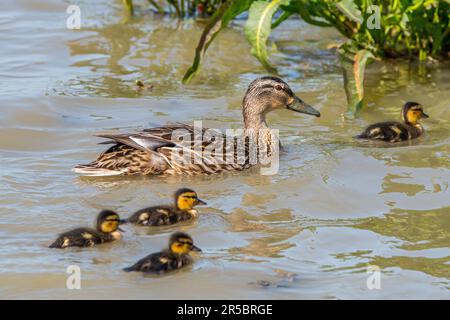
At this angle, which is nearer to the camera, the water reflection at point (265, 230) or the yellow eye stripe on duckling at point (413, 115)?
the water reflection at point (265, 230)

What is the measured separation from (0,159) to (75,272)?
230 centimetres

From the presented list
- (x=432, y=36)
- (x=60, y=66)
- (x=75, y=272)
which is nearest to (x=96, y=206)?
(x=75, y=272)

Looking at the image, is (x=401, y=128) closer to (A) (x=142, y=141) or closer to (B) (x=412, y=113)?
(B) (x=412, y=113)

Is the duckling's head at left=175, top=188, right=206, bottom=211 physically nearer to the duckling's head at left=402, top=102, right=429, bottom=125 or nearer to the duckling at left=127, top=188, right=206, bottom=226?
the duckling at left=127, top=188, right=206, bottom=226

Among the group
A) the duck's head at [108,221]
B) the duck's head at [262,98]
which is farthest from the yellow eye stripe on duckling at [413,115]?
the duck's head at [108,221]

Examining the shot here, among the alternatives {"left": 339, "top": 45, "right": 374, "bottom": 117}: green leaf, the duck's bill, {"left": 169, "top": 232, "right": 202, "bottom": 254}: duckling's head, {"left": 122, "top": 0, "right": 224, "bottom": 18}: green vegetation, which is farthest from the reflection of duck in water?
{"left": 122, "top": 0, "right": 224, "bottom": 18}: green vegetation

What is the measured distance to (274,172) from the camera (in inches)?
293

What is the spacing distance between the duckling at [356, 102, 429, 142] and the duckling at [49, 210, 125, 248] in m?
2.63

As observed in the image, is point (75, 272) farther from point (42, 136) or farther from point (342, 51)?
point (342, 51)

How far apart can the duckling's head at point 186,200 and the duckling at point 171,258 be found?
25.2 inches

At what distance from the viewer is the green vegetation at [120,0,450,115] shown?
8.43 metres

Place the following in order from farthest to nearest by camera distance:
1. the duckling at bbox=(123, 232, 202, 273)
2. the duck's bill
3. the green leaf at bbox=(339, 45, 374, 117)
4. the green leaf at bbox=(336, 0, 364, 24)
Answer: the green leaf at bbox=(336, 0, 364, 24) < the green leaf at bbox=(339, 45, 374, 117) < the duck's bill < the duckling at bbox=(123, 232, 202, 273)

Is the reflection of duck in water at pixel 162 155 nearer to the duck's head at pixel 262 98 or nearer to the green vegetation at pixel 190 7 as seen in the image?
the duck's head at pixel 262 98

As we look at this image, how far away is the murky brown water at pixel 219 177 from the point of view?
5.53 m
